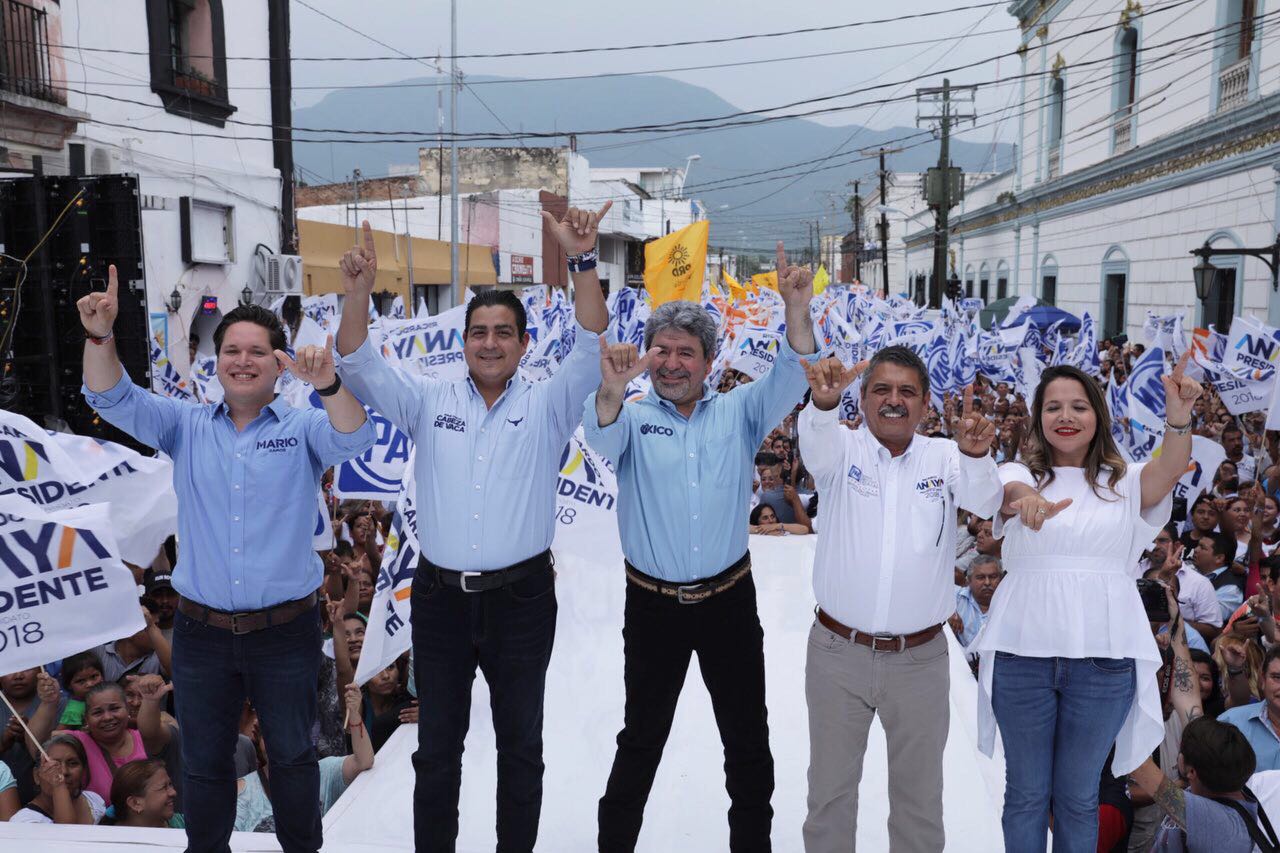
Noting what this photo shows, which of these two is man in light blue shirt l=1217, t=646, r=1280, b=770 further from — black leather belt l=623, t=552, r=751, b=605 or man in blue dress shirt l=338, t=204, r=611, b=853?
man in blue dress shirt l=338, t=204, r=611, b=853

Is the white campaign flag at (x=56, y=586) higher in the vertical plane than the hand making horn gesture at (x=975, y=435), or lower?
lower

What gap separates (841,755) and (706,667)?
0.48 m

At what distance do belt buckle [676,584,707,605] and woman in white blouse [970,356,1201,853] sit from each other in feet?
2.81

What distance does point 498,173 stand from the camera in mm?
48344

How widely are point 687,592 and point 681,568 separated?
0.08 meters

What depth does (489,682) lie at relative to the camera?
3.30 m

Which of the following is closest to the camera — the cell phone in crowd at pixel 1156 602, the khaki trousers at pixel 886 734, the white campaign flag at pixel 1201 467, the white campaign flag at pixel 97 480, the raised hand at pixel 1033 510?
the raised hand at pixel 1033 510

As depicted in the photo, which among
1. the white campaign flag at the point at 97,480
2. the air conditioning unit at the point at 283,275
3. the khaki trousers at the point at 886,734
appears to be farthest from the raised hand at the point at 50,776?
the air conditioning unit at the point at 283,275

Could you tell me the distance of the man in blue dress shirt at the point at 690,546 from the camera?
337cm

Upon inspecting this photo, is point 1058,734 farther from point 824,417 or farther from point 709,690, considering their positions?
point 824,417

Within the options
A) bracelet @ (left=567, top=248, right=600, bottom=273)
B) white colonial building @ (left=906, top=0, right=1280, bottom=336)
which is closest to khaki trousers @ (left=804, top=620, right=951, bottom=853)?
bracelet @ (left=567, top=248, right=600, bottom=273)

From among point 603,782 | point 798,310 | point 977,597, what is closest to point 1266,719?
point 977,597

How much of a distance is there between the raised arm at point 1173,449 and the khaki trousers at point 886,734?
2.46ft

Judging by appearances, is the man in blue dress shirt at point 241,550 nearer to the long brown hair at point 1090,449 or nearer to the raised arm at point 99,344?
the raised arm at point 99,344
